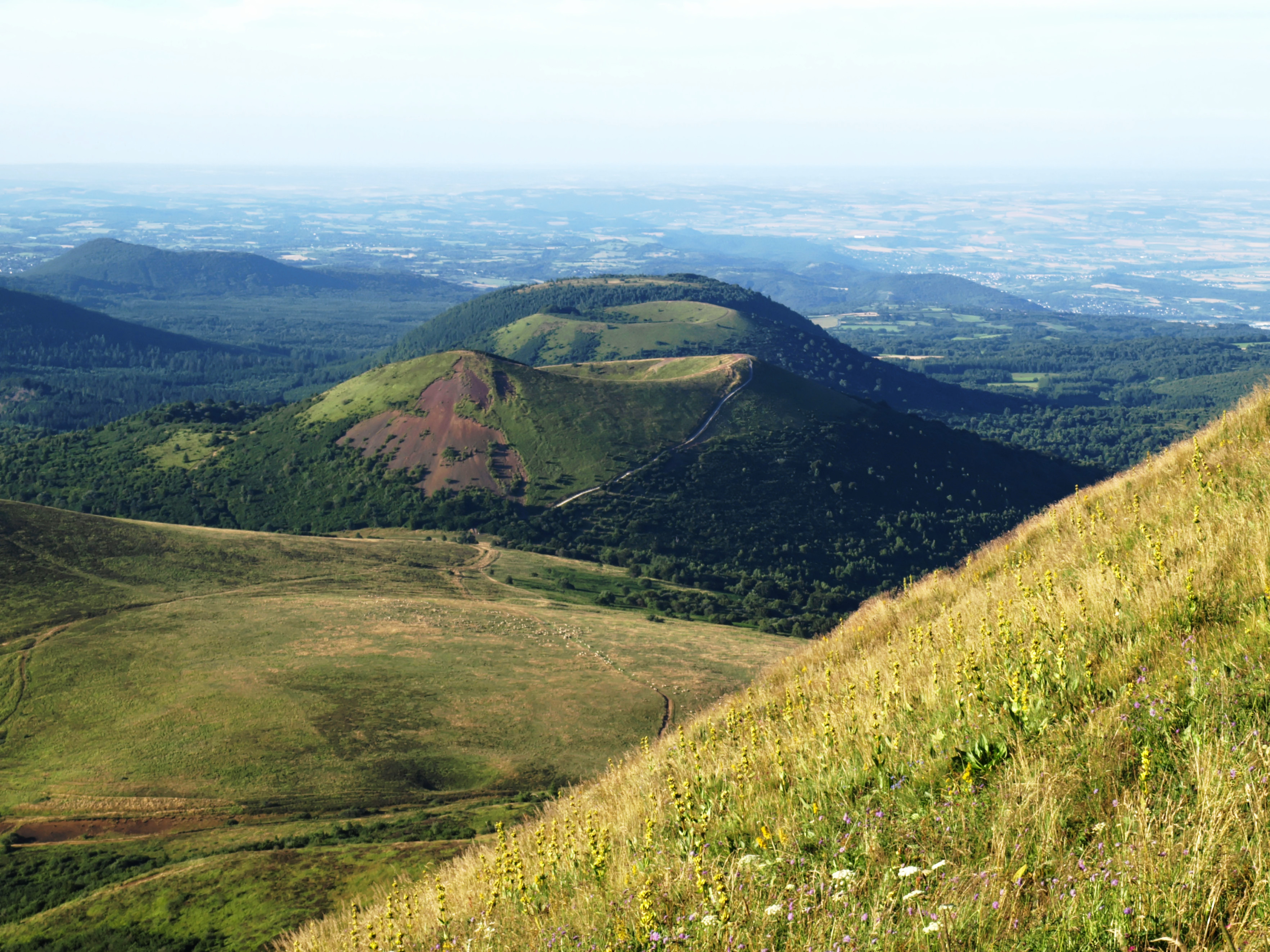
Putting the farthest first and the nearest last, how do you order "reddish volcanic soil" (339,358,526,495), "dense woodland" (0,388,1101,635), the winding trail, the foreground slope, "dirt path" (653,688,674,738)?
"reddish volcanic soil" (339,358,526,495)
the winding trail
"dense woodland" (0,388,1101,635)
"dirt path" (653,688,674,738)
the foreground slope

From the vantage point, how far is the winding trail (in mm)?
138250

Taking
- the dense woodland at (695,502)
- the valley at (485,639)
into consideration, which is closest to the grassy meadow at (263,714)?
the valley at (485,639)

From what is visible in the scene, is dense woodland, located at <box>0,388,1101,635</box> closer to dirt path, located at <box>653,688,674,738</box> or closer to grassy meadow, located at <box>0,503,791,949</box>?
grassy meadow, located at <box>0,503,791,949</box>

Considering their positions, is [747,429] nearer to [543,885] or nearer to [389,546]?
[389,546]

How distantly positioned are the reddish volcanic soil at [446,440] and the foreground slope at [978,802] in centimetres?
12801

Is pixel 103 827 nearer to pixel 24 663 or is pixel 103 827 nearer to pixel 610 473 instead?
pixel 24 663

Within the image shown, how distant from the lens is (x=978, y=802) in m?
6.88

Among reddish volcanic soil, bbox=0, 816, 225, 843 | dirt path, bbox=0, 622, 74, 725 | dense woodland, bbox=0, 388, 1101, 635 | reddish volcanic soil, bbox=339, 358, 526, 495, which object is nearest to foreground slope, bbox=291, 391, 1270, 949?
reddish volcanic soil, bbox=0, 816, 225, 843

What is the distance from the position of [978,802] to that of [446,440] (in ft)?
470

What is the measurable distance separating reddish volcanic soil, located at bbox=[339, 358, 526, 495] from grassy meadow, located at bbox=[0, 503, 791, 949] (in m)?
46.3

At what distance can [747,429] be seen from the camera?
151 m

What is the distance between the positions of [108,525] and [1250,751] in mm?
99646

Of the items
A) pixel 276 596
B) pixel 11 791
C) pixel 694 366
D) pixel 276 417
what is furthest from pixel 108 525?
pixel 694 366

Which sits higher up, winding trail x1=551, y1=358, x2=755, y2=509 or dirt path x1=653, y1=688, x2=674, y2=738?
winding trail x1=551, y1=358, x2=755, y2=509
